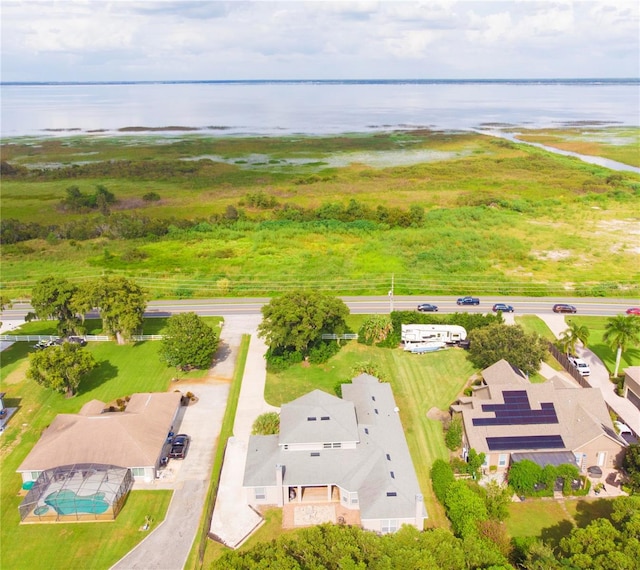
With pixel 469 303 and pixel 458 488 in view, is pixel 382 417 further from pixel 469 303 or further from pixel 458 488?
pixel 469 303

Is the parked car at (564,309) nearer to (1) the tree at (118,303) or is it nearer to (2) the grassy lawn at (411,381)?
(2) the grassy lawn at (411,381)

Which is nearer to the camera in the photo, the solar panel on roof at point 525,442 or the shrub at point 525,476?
the shrub at point 525,476

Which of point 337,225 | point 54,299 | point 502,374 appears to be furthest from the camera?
point 337,225

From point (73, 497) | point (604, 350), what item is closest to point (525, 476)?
point (604, 350)

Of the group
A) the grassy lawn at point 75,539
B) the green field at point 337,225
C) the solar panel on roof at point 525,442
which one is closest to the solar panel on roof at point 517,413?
the solar panel on roof at point 525,442

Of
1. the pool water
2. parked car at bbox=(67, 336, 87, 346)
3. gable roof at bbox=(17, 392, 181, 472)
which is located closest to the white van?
gable roof at bbox=(17, 392, 181, 472)

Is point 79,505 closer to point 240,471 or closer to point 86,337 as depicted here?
point 240,471
